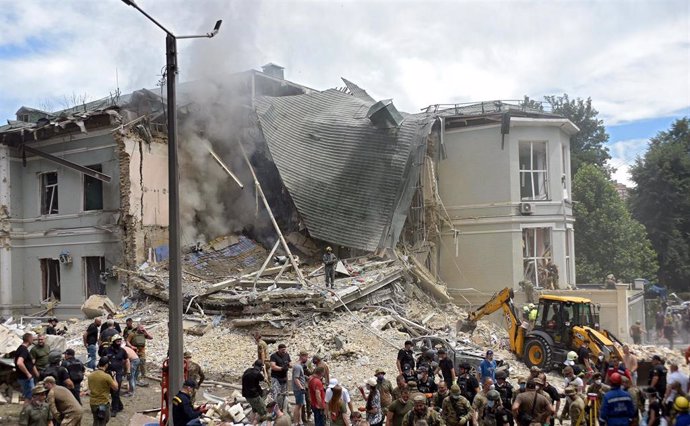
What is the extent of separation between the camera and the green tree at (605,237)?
1465 inches

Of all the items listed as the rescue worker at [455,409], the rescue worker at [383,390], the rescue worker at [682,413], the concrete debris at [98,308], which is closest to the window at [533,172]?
the concrete debris at [98,308]

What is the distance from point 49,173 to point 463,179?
638 inches

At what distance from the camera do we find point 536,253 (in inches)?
899

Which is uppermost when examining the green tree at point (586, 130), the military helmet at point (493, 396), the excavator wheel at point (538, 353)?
the green tree at point (586, 130)

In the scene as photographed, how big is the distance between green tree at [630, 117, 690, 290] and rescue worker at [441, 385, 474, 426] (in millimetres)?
35830

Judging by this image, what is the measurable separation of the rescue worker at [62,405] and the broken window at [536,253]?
17505 mm

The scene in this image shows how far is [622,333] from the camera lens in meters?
20.3

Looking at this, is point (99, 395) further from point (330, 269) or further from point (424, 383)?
point (330, 269)

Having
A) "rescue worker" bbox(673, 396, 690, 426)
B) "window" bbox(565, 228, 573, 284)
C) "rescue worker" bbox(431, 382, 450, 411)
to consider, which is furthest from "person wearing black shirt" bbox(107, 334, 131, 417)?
"window" bbox(565, 228, 573, 284)

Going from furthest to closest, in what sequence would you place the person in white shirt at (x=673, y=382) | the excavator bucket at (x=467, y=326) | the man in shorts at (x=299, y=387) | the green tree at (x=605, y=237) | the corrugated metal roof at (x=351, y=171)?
the green tree at (x=605, y=237)
the corrugated metal roof at (x=351, y=171)
the excavator bucket at (x=467, y=326)
the man in shorts at (x=299, y=387)
the person in white shirt at (x=673, y=382)

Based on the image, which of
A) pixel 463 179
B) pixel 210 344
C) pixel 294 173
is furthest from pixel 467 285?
pixel 210 344

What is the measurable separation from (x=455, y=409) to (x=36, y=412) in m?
5.41

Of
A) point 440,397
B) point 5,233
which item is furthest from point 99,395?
point 5,233

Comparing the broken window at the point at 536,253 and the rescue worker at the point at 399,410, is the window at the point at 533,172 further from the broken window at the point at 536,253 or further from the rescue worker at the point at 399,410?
the rescue worker at the point at 399,410
